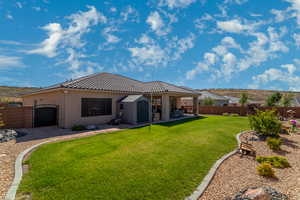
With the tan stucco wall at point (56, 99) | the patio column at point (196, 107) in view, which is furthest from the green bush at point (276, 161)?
the patio column at point (196, 107)

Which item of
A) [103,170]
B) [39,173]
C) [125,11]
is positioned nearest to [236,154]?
[103,170]

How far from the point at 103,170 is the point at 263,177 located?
5.45m

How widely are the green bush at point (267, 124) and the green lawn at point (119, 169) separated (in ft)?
12.5

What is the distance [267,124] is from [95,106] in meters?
13.0

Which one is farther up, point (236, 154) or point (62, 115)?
point (62, 115)

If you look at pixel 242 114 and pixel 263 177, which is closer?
pixel 263 177

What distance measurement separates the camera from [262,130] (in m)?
9.98

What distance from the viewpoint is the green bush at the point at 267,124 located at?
380 inches

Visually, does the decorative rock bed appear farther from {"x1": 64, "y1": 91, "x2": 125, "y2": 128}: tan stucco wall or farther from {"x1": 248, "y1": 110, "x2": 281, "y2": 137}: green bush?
{"x1": 248, "y1": 110, "x2": 281, "y2": 137}: green bush

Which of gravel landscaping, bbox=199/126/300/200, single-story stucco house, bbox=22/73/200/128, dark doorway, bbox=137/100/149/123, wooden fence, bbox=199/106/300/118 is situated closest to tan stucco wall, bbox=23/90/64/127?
single-story stucco house, bbox=22/73/200/128

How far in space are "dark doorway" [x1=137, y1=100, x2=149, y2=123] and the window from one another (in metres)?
2.80

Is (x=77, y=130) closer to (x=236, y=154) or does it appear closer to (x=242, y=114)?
(x=236, y=154)

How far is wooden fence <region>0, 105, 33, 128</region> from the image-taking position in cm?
1127

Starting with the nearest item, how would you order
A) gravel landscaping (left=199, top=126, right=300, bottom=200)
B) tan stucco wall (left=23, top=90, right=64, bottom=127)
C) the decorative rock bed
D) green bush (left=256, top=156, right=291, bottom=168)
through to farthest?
gravel landscaping (left=199, top=126, right=300, bottom=200), green bush (left=256, top=156, right=291, bottom=168), the decorative rock bed, tan stucco wall (left=23, top=90, right=64, bottom=127)
